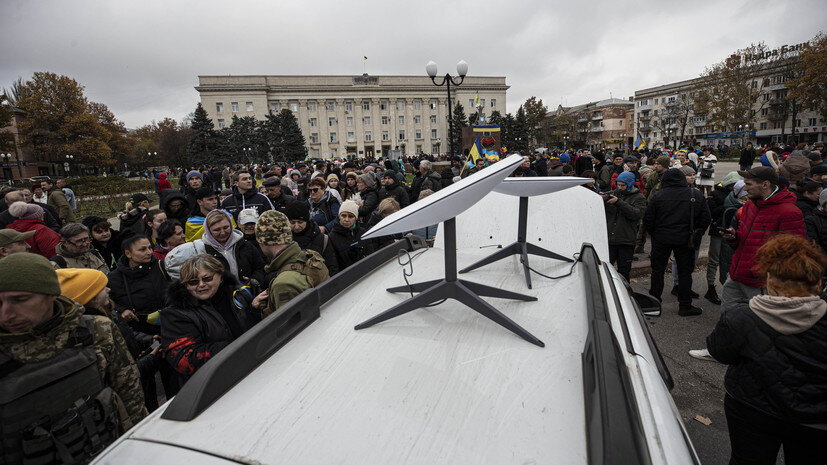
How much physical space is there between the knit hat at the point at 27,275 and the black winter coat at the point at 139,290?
176cm

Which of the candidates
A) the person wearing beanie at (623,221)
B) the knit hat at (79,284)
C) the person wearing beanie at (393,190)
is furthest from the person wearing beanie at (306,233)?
the person wearing beanie at (623,221)

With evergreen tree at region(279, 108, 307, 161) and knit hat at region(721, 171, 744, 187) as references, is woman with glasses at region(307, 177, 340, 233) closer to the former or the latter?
knit hat at region(721, 171, 744, 187)

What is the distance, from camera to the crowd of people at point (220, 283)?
5.92 feet

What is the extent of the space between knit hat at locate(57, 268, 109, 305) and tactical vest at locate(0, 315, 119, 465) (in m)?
0.47

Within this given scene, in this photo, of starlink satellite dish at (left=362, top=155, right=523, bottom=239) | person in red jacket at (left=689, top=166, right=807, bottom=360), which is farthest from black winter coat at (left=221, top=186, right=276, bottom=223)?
person in red jacket at (left=689, top=166, right=807, bottom=360)

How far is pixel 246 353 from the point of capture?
1.51 metres

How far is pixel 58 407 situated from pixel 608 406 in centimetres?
252

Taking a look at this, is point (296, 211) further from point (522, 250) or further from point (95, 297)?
point (522, 250)

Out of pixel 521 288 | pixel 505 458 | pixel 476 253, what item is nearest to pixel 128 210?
pixel 476 253

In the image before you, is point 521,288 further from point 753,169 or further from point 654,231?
point 654,231

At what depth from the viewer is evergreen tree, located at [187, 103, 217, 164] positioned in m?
54.5

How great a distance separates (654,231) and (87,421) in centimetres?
627

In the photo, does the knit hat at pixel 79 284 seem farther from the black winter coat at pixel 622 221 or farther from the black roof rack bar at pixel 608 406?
the black winter coat at pixel 622 221

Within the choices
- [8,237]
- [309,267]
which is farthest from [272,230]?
[8,237]
